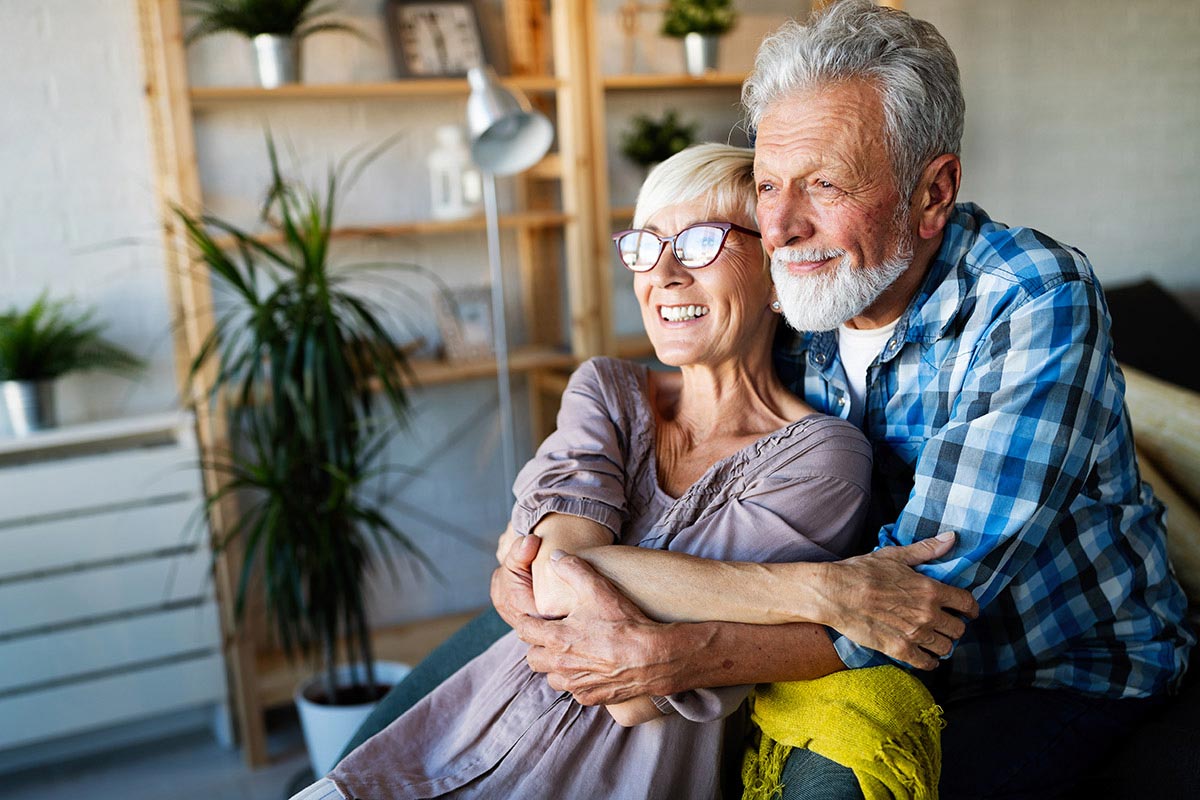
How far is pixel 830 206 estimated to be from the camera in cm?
149

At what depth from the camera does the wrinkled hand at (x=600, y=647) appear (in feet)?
Answer: 4.25

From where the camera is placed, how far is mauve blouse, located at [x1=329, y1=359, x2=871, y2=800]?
139 cm

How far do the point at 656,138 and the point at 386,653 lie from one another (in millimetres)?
1855

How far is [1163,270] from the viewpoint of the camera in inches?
166

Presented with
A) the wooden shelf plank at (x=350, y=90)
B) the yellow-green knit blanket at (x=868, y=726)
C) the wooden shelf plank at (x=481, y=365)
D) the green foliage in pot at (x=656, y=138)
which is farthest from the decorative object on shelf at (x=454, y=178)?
the yellow-green knit blanket at (x=868, y=726)

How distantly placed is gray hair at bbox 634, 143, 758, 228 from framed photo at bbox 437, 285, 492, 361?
71.0 inches

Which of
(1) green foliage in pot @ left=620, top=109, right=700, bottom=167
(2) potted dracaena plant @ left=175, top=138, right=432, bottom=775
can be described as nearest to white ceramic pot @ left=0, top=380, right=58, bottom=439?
(2) potted dracaena plant @ left=175, top=138, right=432, bottom=775

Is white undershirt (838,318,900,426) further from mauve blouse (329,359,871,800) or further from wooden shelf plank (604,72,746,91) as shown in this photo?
wooden shelf plank (604,72,746,91)

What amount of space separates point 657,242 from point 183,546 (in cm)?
187

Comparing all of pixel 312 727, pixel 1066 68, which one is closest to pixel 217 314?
pixel 312 727

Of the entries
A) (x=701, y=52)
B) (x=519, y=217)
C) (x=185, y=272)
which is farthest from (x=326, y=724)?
(x=701, y=52)

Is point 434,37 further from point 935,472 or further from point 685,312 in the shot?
point 935,472

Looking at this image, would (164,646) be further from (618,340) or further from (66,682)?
(618,340)

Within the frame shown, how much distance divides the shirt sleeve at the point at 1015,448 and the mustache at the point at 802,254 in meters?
0.25
